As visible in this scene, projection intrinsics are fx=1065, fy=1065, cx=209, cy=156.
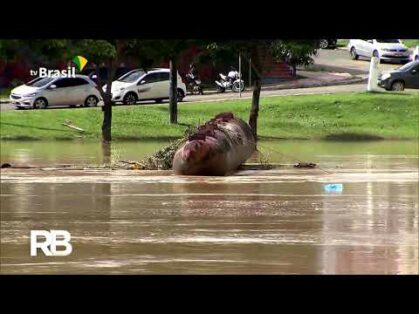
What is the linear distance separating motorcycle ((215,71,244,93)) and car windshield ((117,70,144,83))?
3.05 m

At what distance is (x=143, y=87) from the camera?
33.6m

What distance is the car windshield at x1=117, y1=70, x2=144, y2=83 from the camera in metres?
31.5

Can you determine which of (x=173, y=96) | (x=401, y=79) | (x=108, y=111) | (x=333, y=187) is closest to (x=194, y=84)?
(x=173, y=96)

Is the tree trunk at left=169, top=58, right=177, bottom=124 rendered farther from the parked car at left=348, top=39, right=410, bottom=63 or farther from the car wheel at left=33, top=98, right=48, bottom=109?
the parked car at left=348, top=39, right=410, bottom=63

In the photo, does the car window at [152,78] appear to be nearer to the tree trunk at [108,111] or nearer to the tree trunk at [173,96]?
the tree trunk at [173,96]

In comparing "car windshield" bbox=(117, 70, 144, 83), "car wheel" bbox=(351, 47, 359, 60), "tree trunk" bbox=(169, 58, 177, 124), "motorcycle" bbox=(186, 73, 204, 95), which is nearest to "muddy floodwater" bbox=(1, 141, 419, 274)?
"tree trunk" bbox=(169, 58, 177, 124)

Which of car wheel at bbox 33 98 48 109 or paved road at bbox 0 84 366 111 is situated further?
paved road at bbox 0 84 366 111

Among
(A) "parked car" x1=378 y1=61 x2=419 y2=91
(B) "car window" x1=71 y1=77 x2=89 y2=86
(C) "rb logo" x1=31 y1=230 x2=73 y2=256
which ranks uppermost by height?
(A) "parked car" x1=378 y1=61 x2=419 y2=91

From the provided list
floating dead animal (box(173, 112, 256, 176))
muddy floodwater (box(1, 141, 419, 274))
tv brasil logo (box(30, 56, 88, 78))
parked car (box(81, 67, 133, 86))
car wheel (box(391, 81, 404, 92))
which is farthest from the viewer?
car wheel (box(391, 81, 404, 92))

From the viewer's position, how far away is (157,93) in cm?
3347

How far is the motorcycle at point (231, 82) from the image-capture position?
32.8m

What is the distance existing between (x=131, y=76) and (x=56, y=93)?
255cm
